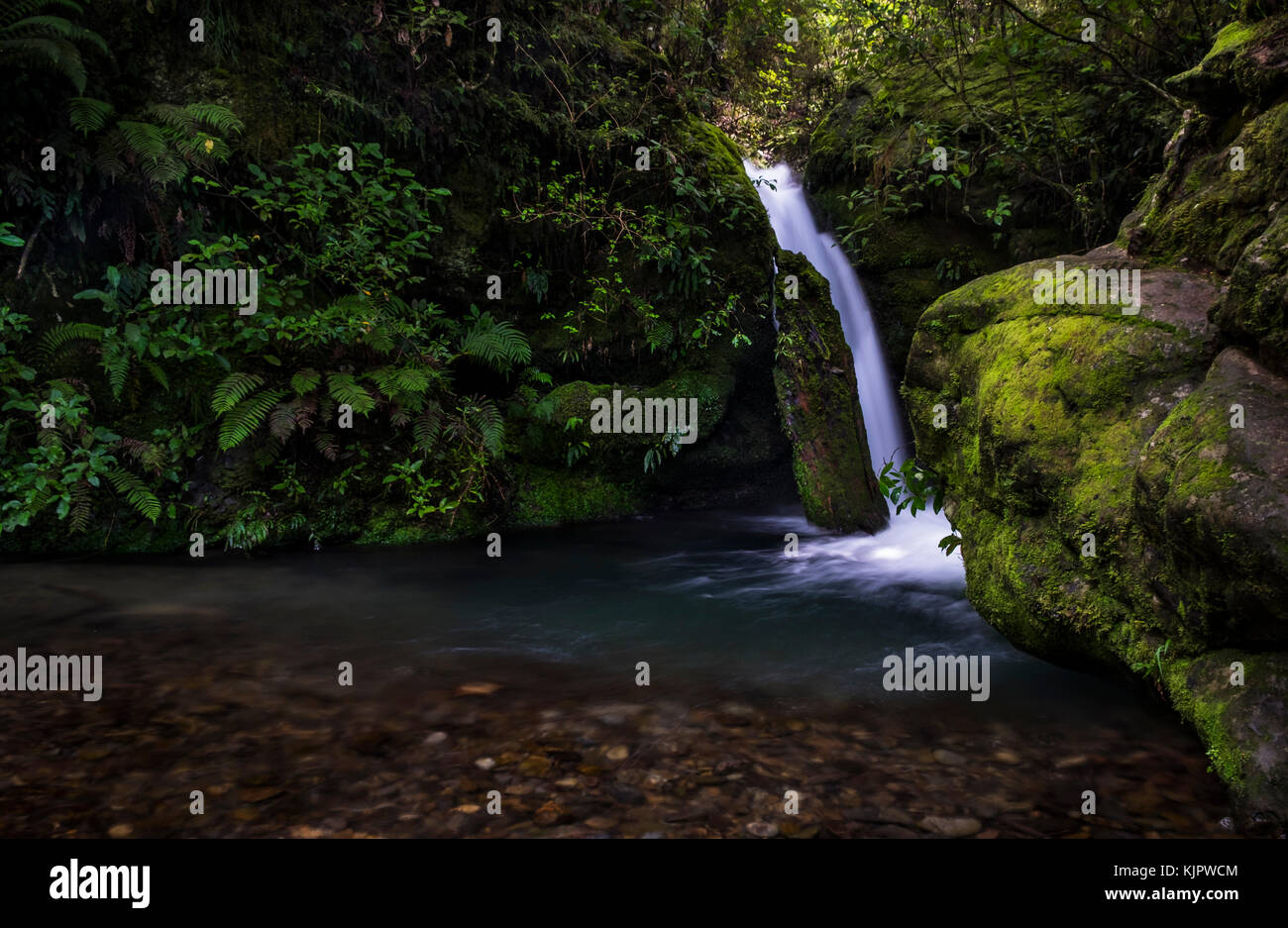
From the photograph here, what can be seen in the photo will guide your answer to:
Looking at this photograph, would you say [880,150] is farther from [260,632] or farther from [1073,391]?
[260,632]

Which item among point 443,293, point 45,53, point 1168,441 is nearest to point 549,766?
point 1168,441

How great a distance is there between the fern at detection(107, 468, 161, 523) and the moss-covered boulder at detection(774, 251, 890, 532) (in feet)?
21.1

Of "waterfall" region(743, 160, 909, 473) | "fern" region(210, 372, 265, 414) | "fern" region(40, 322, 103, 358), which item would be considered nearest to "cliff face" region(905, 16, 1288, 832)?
"waterfall" region(743, 160, 909, 473)

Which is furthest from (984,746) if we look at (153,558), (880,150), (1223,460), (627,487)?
(880,150)

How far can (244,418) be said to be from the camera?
→ 655cm

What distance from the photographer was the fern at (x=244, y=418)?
645cm

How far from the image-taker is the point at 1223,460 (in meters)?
2.74

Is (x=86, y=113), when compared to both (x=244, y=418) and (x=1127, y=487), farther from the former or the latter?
(x=1127, y=487)

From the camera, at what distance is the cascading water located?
759cm

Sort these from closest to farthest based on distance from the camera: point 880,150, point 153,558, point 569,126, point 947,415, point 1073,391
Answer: point 1073,391 → point 947,415 → point 153,558 → point 569,126 → point 880,150

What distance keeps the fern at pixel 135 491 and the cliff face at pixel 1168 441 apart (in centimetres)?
669

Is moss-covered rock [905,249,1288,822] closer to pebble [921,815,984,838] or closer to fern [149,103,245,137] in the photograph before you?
pebble [921,815,984,838]

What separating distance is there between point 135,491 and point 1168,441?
7679 mm

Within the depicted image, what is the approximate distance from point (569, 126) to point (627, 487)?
14.7 feet
